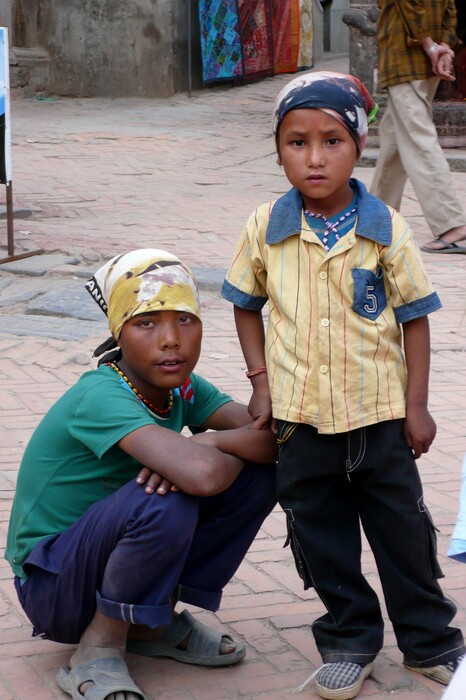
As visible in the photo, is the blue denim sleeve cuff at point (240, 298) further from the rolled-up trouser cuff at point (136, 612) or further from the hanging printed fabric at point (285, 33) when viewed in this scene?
the hanging printed fabric at point (285, 33)

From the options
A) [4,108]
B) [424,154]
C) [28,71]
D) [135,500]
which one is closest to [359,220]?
[135,500]

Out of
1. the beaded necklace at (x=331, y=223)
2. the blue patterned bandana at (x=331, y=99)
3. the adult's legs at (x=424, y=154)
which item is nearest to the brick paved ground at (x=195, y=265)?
the adult's legs at (x=424, y=154)

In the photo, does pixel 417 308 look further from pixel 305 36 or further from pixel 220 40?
pixel 305 36

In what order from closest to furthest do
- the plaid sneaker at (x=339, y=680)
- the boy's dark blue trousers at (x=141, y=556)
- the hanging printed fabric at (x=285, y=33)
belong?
the boy's dark blue trousers at (x=141, y=556) < the plaid sneaker at (x=339, y=680) < the hanging printed fabric at (x=285, y=33)

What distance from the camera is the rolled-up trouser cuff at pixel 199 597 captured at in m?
2.83

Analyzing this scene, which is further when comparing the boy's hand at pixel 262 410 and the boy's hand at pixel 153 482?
the boy's hand at pixel 262 410

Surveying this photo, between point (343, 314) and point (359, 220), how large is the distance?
22cm

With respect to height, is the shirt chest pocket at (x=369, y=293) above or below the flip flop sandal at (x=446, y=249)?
above

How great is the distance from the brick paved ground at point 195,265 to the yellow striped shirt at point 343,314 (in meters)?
0.69

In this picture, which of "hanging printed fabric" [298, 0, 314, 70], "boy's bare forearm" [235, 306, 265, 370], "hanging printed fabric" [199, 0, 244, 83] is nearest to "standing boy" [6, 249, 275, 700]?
"boy's bare forearm" [235, 306, 265, 370]

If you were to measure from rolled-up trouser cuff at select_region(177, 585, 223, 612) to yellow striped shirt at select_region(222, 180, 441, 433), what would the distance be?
50 cm

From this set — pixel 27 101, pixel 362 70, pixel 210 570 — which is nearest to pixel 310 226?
pixel 210 570

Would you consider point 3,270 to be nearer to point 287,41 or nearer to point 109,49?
point 109,49

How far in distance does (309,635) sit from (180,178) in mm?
7409
